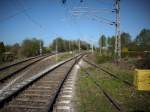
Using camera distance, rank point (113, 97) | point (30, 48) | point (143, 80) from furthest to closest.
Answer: point (30, 48), point (113, 97), point (143, 80)

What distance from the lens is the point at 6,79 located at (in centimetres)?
1711

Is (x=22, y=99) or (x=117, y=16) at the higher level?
(x=117, y=16)

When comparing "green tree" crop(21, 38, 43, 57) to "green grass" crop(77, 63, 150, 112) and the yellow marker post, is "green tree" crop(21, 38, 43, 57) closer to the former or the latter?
"green grass" crop(77, 63, 150, 112)

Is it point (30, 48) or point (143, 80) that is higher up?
point (30, 48)

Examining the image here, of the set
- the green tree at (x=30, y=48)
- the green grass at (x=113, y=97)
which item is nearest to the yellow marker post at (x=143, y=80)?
the green grass at (x=113, y=97)

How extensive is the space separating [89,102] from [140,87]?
2.38m

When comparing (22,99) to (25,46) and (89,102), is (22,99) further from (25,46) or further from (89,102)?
(25,46)

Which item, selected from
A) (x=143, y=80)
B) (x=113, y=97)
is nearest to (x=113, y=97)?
(x=113, y=97)

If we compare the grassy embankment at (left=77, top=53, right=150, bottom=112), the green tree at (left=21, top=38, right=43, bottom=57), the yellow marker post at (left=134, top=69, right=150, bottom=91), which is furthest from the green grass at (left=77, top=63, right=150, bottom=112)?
the green tree at (left=21, top=38, right=43, bottom=57)

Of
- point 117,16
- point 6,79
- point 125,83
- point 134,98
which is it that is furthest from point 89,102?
point 117,16

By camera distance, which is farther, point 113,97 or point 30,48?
point 30,48

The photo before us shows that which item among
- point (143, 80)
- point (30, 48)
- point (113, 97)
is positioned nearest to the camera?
point (143, 80)

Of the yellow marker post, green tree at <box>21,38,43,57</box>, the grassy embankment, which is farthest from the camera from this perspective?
green tree at <box>21,38,43,57</box>

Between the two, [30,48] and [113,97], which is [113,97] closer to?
[113,97]
